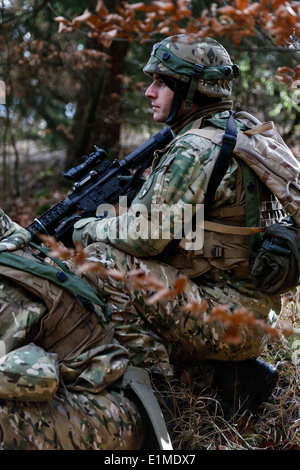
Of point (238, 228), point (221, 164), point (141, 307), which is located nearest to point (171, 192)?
point (221, 164)

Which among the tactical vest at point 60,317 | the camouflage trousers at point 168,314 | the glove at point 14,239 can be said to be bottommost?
the camouflage trousers at point 168,314

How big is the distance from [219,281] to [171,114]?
1.18 m

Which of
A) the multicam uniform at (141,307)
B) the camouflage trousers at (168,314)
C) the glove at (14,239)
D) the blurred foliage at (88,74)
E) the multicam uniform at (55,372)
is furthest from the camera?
the blurred foliage at (88,74)

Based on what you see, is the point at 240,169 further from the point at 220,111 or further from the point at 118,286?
the point at 118,286

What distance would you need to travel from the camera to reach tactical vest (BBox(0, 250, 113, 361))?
2.86m

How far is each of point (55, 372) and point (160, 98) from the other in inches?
80.4

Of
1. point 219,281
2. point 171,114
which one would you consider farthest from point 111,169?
point 219,281

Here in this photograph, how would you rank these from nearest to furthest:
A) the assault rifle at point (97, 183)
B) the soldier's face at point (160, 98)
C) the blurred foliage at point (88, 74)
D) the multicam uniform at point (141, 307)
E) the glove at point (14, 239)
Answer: the multicam uniform at point (141, 307), the glove at point (14, 239), the soldier's face at point (160, 98), the assault rifle at point (97, 183), the blurred foliage at point (88, 74)

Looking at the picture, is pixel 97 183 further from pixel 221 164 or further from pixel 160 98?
pixel 221 164

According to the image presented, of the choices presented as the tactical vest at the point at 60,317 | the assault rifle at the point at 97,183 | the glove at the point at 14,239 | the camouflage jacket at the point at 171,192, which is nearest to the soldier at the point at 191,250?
the camouflage jacket at the point at 171,192

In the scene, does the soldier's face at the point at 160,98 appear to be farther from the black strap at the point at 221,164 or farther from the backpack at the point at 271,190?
the black strap at the point at 221,164

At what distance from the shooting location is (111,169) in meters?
4.16

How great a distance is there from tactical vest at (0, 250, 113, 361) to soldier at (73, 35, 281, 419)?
0.47 metres

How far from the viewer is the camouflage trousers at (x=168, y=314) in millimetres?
3477
